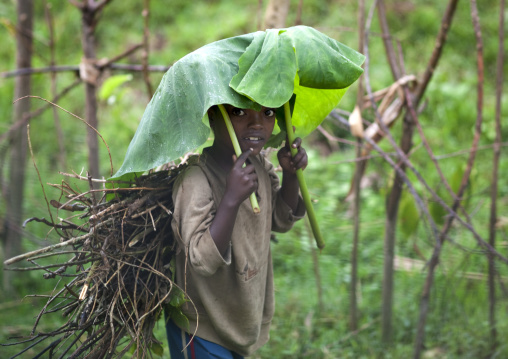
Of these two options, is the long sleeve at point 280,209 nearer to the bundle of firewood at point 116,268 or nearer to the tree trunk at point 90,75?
the bundle of firewood at point 116,268

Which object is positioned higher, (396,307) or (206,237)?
(206,237)

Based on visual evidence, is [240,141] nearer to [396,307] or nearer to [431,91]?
[396,307]

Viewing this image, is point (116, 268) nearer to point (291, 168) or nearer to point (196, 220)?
point (196, 220)

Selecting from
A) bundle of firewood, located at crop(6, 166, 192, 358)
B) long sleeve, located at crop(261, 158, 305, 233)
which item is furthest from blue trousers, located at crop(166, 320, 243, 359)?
long sleeve, located at crop(261, 158, 305, 233)

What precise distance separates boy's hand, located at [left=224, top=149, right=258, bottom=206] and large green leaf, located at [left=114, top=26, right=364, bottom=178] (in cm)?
16

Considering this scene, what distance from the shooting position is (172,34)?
24.2 feet

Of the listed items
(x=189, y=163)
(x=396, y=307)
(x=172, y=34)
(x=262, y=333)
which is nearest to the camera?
(x=189, y=163)

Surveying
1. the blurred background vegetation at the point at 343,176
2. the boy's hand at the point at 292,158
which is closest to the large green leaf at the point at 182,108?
the boy's hand at the point at 292,158

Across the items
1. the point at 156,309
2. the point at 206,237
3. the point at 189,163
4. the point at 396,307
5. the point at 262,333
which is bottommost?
the point at 396,307

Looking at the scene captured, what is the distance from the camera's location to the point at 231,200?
5.63ft

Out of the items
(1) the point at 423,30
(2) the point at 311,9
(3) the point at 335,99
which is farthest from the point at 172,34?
(3) the point at 335,99

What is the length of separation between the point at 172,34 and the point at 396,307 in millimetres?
5118

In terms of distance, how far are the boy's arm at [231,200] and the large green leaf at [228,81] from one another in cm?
17

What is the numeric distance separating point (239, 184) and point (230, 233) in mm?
160
